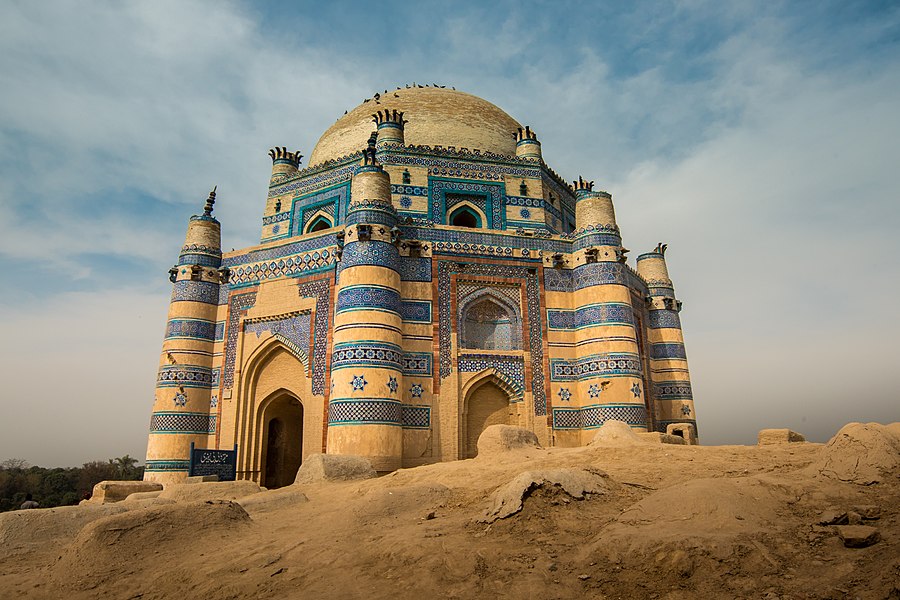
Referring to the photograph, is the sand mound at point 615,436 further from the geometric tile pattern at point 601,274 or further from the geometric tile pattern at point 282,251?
the geometric tile pattern at point 282,251

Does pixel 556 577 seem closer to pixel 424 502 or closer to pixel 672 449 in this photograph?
pixel 424 502

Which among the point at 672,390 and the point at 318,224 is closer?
the point at 672,390

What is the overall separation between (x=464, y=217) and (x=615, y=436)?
9.39 meters

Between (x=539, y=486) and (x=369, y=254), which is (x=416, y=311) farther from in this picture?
(x=539, y=486)

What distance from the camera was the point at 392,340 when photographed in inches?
529

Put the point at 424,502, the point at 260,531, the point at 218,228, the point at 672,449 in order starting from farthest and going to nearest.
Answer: the point at 218,228 → the point at 672,449 → the point at 424,502 → the point at 260,531

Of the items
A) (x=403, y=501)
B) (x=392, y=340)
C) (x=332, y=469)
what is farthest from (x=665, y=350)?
(x=403, y=501)

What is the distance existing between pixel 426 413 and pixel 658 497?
893 cm

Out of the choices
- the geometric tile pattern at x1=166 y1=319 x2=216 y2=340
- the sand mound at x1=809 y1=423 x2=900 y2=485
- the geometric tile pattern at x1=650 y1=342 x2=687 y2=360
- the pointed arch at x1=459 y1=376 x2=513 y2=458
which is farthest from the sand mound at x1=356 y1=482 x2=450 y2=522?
the geometric tile pattern at x1=650 y1=342 x2=687 y2=360

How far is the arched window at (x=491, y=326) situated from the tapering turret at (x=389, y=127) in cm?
601

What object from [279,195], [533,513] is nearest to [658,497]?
[533,513]

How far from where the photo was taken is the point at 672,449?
8.70 m

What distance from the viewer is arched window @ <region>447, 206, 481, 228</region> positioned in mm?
18031

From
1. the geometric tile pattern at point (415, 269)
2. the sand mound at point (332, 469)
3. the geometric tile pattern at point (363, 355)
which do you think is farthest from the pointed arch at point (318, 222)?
the sand mound at point (332, 469)
